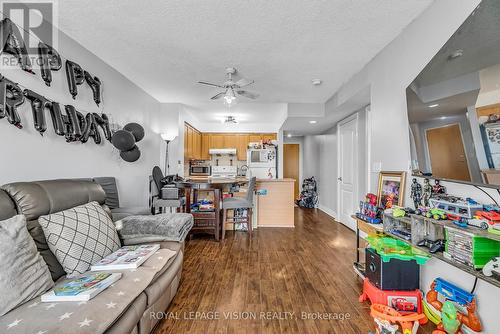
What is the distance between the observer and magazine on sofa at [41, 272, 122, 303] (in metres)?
1.09

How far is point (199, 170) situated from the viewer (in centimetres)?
564

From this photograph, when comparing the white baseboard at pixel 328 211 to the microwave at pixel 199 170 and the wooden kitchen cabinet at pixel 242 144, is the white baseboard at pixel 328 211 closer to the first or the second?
the wooden kitchen cabinet at pixel 242 144

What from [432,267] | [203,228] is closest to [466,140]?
[432,267]

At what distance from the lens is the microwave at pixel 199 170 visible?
18.2 ft

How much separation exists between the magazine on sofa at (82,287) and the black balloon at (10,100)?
128 cm

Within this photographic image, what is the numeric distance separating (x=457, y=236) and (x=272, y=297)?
1.44 m

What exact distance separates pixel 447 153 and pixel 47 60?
10.4ft

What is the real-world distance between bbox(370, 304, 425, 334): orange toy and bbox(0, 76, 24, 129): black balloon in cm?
294

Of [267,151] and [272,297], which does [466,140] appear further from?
[267,151]

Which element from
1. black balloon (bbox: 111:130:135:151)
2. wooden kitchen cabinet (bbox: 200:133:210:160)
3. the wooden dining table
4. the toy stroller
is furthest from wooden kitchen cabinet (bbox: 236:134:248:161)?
black balloon (bbox: 111:130:135:151)

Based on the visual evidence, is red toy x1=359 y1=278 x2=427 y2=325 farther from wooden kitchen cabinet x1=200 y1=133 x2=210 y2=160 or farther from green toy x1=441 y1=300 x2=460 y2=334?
wooden kitchen cabinet x1=200 y1=133 x2=210 y2=160

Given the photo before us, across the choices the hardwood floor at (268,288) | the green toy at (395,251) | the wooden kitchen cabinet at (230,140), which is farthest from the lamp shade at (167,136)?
the green toy at (395,251)

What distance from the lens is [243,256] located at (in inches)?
114

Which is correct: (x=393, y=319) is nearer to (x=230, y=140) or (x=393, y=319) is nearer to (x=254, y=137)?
(x=254, y=137)
